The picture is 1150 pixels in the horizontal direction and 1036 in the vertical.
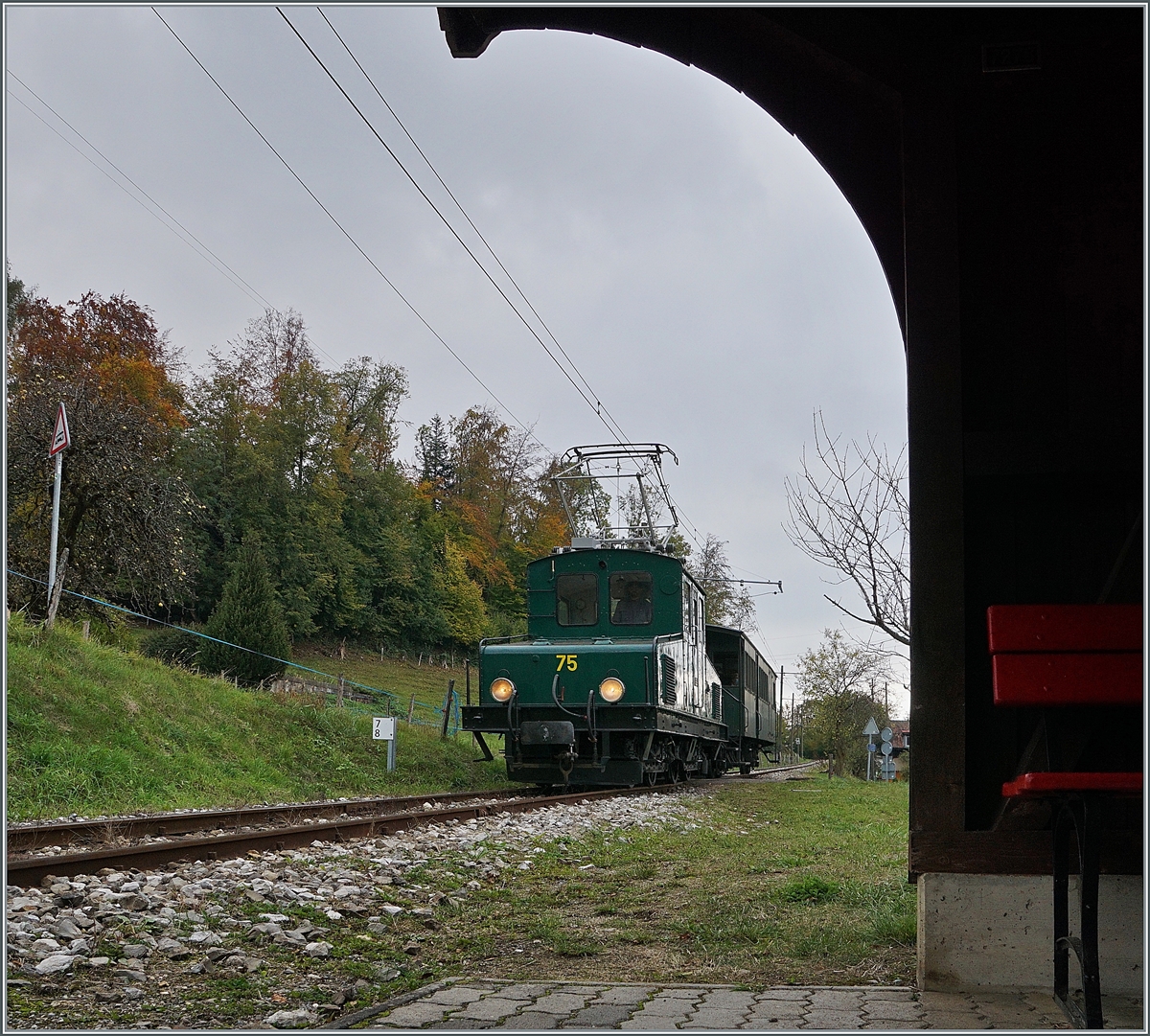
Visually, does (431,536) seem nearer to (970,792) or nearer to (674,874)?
(674,874)

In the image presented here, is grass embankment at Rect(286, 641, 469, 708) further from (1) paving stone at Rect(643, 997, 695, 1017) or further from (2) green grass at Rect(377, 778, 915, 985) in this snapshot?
(1) paving stone at Rect(643, 997, 695, 1017)

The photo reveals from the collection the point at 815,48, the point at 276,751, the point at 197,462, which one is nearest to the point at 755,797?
the point at 276,751

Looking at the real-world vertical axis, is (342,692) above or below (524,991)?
above

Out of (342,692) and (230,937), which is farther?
(342,692)

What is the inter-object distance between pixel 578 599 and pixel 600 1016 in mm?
12335

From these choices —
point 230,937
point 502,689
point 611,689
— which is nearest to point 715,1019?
point 230,937

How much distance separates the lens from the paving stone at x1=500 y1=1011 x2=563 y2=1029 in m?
3.34

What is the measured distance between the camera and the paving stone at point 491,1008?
3.45 m

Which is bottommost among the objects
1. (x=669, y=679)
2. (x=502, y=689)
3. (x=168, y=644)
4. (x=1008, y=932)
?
(x=1008, y=932)

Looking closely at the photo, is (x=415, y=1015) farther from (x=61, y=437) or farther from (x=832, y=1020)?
(x=61, y=437)

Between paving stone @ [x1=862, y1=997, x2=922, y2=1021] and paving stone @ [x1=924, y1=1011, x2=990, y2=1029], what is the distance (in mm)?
48

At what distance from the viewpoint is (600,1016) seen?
11.4 feet

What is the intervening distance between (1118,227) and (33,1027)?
194 inches

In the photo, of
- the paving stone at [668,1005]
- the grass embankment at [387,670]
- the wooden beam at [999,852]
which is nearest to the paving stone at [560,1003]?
the paving stone at [668,1005]
